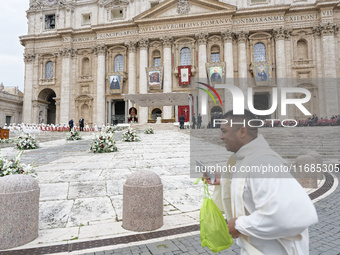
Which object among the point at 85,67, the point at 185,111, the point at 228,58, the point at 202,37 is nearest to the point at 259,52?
the point at 228,58

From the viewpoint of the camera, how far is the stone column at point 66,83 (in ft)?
118

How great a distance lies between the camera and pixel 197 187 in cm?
622

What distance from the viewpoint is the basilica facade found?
30859 millimetres

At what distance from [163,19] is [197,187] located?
3195cm

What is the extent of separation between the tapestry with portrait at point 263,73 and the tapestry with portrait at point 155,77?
42.2 feet

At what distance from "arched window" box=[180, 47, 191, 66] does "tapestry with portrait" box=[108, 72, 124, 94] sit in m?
9.13

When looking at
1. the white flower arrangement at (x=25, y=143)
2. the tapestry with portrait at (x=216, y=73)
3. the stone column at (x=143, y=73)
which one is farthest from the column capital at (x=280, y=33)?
the white flower arrangement at (x=25, y=143)

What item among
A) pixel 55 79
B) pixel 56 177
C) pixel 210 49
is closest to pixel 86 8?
pixel 55 79

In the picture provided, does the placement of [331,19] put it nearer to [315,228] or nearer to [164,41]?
[164,41]

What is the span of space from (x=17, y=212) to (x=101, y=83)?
34.2 meters

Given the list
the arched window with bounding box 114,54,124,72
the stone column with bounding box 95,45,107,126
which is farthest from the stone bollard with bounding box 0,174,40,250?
the arched window with bounding box 114,54,124,72

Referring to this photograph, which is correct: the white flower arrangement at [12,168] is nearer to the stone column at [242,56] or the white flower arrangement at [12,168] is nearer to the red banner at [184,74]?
the red banner at [184,74]

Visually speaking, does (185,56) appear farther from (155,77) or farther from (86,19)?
(86,19)

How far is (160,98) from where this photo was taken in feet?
89.0
